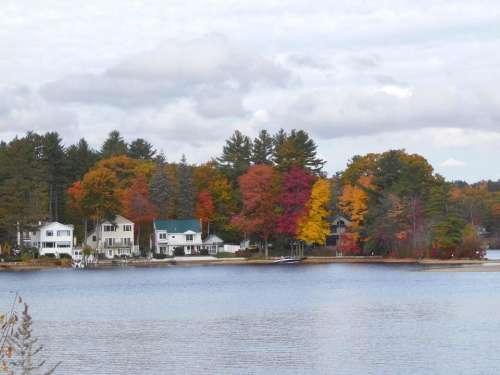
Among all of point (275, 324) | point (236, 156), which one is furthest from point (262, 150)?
point (275, 324)

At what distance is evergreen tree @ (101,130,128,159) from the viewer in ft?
476

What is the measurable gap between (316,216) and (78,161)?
37486 millimetres

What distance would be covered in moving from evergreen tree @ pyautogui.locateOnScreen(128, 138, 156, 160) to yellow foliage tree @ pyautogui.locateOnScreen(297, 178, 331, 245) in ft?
158

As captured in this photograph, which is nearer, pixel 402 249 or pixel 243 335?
pixel 243 335

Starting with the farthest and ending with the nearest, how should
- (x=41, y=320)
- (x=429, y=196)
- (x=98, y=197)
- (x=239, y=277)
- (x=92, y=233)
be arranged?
1. (x=92, y=233)
2. (x=98, y=197)
3. (x=429, y=196)
4. (x=239, y=277)
5. (x=41, y=320)

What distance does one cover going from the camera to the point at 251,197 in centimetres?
11131

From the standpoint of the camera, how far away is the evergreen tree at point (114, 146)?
145125 millimetres

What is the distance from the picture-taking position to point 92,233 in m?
120

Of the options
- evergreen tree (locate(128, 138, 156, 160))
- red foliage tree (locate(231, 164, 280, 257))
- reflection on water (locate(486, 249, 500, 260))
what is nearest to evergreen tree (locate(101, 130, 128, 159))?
evergreen tree (locate(128, 138, 156, 160))

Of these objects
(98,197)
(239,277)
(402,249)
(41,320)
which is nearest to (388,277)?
(239,277)

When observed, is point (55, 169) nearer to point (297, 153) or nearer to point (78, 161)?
point (78, 161)

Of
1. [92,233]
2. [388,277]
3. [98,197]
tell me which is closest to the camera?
[388,277]

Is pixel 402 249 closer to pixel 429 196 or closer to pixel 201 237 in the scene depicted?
pixel 429 196

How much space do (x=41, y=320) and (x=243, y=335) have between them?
15332 millimetres
